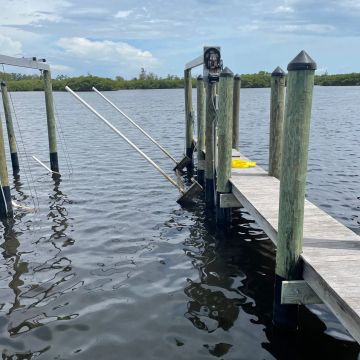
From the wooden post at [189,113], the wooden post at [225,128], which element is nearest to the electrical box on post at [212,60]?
the wooden post at [225,128]

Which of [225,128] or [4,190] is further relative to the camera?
[4,190]

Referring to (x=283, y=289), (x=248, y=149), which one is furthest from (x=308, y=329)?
(x=248, y=149)

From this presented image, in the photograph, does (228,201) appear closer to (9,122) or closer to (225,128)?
(225,128)

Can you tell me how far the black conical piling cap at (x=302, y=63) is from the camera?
4.44 m

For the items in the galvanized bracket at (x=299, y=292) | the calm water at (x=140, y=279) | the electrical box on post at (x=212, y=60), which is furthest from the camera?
the electrical box on post at (x=212, y=60)

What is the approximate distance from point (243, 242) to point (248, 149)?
12.8 metres

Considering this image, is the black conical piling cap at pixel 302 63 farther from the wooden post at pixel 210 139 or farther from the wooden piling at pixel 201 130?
the wooden piling at pixel 201 130

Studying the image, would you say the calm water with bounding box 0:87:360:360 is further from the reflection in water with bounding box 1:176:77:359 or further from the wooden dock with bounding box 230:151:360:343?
the wooden dock with bounding box 230:151:360:343

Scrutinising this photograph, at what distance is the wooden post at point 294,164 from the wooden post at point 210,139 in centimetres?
510

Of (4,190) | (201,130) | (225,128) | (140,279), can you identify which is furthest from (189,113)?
(140,279)

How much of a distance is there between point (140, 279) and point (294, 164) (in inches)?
142

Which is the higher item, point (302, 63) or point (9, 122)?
point (302, 63)

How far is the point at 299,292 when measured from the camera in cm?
486

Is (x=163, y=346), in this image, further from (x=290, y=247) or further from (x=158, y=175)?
(x=158, y=175)
